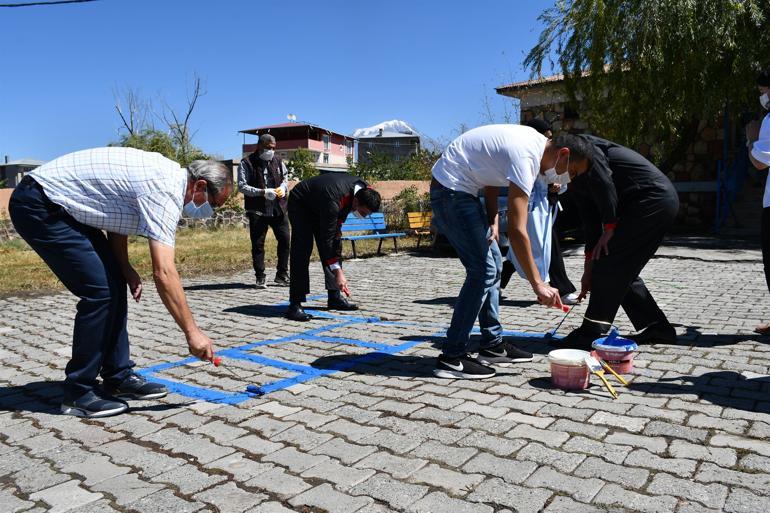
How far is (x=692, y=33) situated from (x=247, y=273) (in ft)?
32.8

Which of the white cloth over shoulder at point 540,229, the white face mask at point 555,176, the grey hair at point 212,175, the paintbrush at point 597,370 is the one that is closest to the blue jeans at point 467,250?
the white face mask at point 555,176

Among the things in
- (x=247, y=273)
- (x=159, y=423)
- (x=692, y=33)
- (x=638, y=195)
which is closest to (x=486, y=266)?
A: (x=638, y=195)

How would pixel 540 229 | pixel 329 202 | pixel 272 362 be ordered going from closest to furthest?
pixel 272 362 < pixel 329 202 < pixel 540 229

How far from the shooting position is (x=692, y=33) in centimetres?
1342

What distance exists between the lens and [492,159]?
403 centimetres

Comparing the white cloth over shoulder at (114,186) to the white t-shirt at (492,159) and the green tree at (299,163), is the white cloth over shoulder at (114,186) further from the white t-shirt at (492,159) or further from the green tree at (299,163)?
the green tree at (299,163)

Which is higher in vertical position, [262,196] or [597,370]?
[262,196]

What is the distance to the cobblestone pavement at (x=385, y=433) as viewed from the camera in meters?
2.72

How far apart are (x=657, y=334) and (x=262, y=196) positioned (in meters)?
5.43

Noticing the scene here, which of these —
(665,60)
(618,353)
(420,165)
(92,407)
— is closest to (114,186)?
(92,407)

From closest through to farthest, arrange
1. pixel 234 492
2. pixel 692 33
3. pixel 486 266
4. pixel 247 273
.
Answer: pixel 234 492 < pixel 486 266 < pixel 247 273 < pixel 692 33

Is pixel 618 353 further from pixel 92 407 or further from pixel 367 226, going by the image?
pixel 367 226

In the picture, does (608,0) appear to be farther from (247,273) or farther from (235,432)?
(235,432)

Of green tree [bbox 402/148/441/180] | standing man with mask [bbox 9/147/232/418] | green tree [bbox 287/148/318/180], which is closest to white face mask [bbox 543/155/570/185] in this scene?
standing man with mask [bbox 9/147/232/418]
